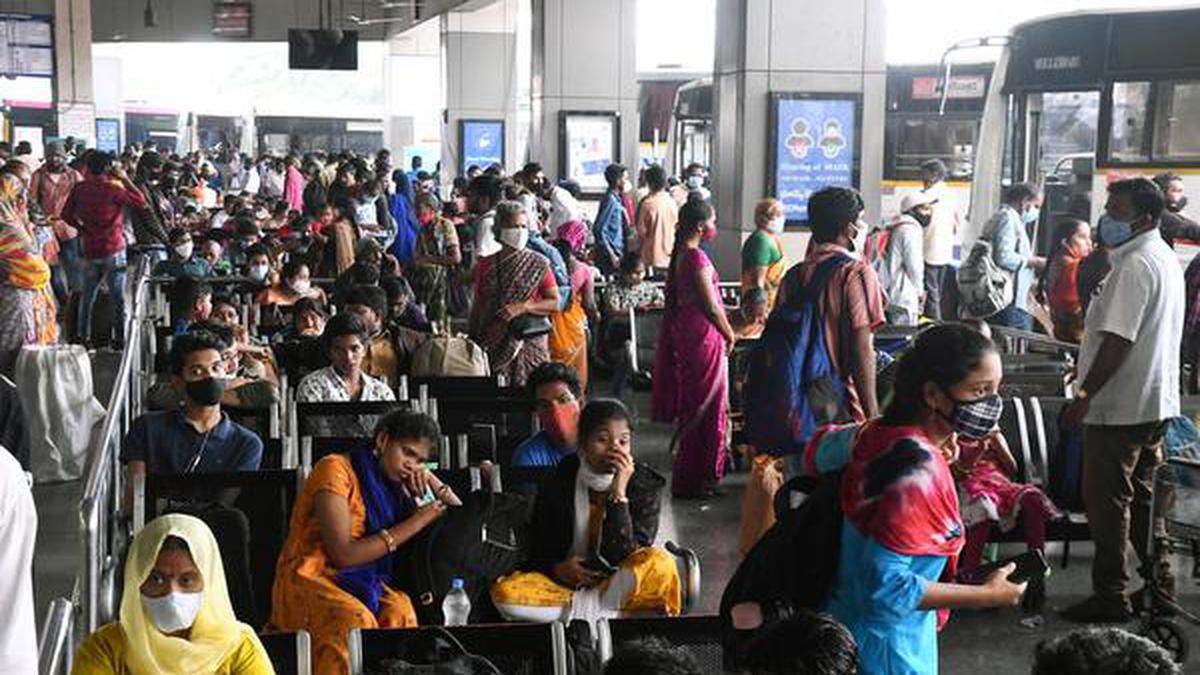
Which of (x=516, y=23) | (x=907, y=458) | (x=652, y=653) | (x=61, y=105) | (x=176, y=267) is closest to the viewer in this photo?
(x=652, y=653)

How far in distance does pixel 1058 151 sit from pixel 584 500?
11.2m

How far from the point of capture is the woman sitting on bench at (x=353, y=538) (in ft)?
16.1

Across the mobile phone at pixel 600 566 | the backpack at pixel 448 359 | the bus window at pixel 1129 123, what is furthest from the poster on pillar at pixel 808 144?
the mobile phone at pixel 600 566

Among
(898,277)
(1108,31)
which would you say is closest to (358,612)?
(898,277)

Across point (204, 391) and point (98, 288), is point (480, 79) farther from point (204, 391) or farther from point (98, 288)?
point (204, 391)

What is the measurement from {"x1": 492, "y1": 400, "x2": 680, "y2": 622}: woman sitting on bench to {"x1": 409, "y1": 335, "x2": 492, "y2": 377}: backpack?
2.97 metres

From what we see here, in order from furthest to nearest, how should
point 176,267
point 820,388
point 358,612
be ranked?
point 176,267 < point 820,388 < point 358,612

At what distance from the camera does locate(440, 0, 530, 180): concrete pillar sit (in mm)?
32531

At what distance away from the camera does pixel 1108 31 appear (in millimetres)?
15039

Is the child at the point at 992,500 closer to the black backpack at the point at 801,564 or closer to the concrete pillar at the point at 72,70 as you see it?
the black backpack at the point at 801,564

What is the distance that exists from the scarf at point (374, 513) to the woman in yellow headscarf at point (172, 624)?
969 millimetres

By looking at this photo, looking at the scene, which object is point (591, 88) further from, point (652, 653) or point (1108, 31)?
point (652, 653)

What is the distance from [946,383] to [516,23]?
99.3ft

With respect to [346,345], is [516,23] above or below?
above
